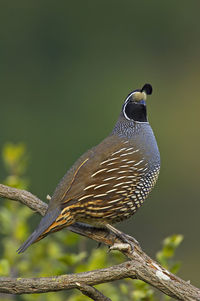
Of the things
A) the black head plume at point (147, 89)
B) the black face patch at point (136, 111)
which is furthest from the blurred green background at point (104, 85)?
the black head plume at point (147, 89)

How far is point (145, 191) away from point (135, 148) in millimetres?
291

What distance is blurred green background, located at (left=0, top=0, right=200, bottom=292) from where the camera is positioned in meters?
17.4

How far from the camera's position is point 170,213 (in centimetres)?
1633

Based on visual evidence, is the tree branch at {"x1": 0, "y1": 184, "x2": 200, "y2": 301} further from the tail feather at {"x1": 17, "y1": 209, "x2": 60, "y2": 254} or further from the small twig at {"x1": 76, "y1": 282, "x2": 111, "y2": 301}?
the tail feather at {"x1": 17, "y1": 209, "x2": 60, "y2": 254}

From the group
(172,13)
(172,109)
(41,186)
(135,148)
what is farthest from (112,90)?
(135,148)

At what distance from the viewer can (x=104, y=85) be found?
2528cm

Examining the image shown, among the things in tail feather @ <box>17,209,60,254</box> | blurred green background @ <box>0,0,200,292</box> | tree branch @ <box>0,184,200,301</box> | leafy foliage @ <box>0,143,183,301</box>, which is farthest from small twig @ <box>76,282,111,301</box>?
blurred green background @ <box>0,0,200,292</box>

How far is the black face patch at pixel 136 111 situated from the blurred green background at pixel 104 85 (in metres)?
8.49

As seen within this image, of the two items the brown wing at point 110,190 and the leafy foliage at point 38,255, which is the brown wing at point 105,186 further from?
the leafy foliage at point 38,255

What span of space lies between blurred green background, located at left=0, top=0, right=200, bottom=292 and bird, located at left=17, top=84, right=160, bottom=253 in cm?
882

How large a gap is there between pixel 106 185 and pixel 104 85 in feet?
66.8

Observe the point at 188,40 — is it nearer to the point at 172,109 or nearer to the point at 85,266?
the point at 172,109

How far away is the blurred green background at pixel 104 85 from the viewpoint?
57.1 feet

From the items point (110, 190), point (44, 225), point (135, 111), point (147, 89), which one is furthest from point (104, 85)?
point (44, 225)
